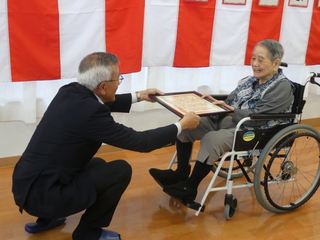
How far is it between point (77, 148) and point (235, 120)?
910mm

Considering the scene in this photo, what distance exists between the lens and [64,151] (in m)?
1.77

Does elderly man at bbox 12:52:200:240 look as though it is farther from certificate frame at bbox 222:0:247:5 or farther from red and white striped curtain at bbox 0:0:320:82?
certificate frame at bbox 222:0:247:5

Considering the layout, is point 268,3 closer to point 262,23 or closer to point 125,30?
point 262,23

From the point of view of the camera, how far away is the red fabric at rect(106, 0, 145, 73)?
8.79 feet

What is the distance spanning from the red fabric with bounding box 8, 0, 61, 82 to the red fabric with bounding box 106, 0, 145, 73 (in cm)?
36

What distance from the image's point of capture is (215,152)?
215 centimetres

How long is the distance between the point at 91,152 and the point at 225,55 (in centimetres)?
172

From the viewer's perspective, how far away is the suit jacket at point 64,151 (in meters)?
1.75

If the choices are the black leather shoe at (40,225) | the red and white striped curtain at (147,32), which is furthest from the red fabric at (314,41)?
the black leather shoe at (40,225)

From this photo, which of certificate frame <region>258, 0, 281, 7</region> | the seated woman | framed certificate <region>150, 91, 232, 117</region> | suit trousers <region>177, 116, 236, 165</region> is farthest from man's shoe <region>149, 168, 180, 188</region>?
certificate frame <region>258, 0, 281, 7</region>

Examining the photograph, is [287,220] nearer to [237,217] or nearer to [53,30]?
[237,217]

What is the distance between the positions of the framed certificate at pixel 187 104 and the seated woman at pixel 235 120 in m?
0.07

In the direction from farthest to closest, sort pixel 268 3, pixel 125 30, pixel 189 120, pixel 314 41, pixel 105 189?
pixel 314 41, pixel 268 3, pixel 125 30, pixel 189 120, pixel 105 189

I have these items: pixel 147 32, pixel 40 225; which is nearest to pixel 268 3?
pixel 147 32
